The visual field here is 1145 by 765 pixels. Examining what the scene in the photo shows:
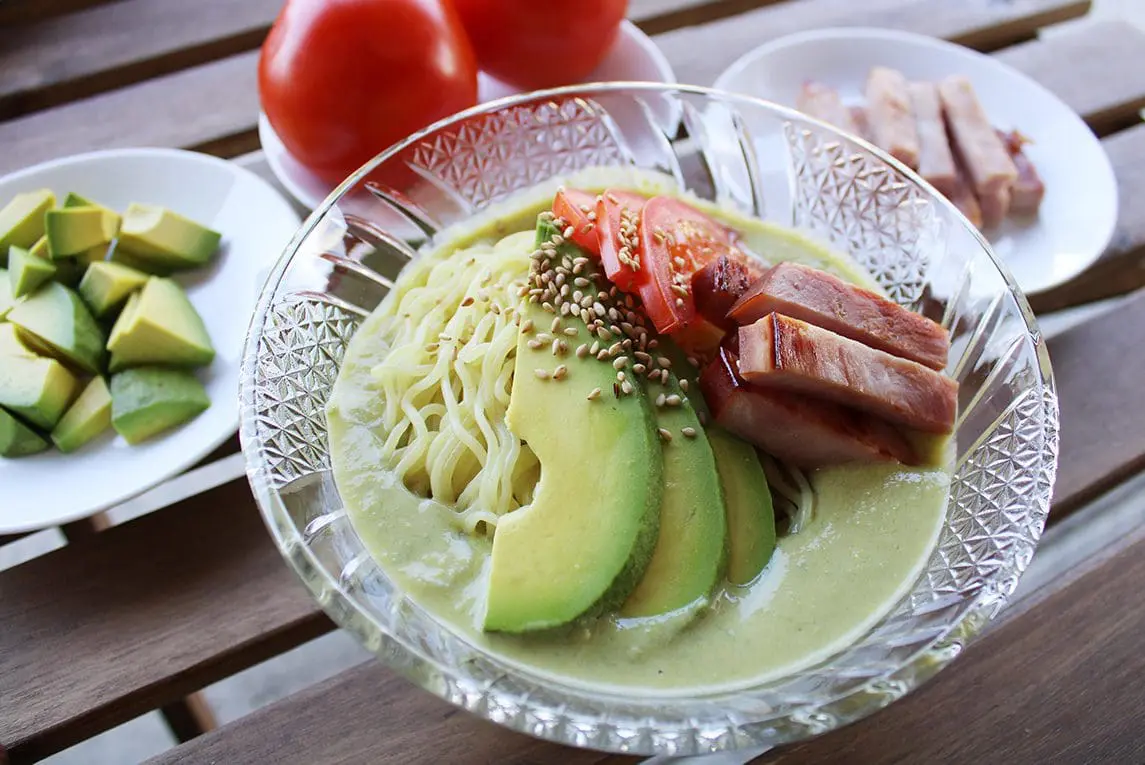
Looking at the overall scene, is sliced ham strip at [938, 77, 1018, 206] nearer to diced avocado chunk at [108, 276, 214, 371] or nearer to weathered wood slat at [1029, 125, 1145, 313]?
weathered wood slat at [1029, 125, 1145, 313]

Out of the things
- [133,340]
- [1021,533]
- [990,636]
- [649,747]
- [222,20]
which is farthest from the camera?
[222,20]

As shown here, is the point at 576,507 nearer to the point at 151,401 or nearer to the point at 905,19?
the point at 151,401

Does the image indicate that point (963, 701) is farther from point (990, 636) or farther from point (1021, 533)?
point (1021, 533)

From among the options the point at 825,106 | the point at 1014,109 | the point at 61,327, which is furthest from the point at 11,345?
the point at 1014,109

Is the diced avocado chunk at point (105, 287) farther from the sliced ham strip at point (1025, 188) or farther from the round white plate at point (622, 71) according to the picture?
the sliced ham strip at point (1025, 188)

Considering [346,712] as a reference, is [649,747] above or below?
above

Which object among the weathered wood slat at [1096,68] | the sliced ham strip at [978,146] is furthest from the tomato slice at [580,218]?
the weathered wood slat at [1096,68]

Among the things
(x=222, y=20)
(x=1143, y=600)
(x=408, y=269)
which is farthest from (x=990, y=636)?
(x=222, y=20)
